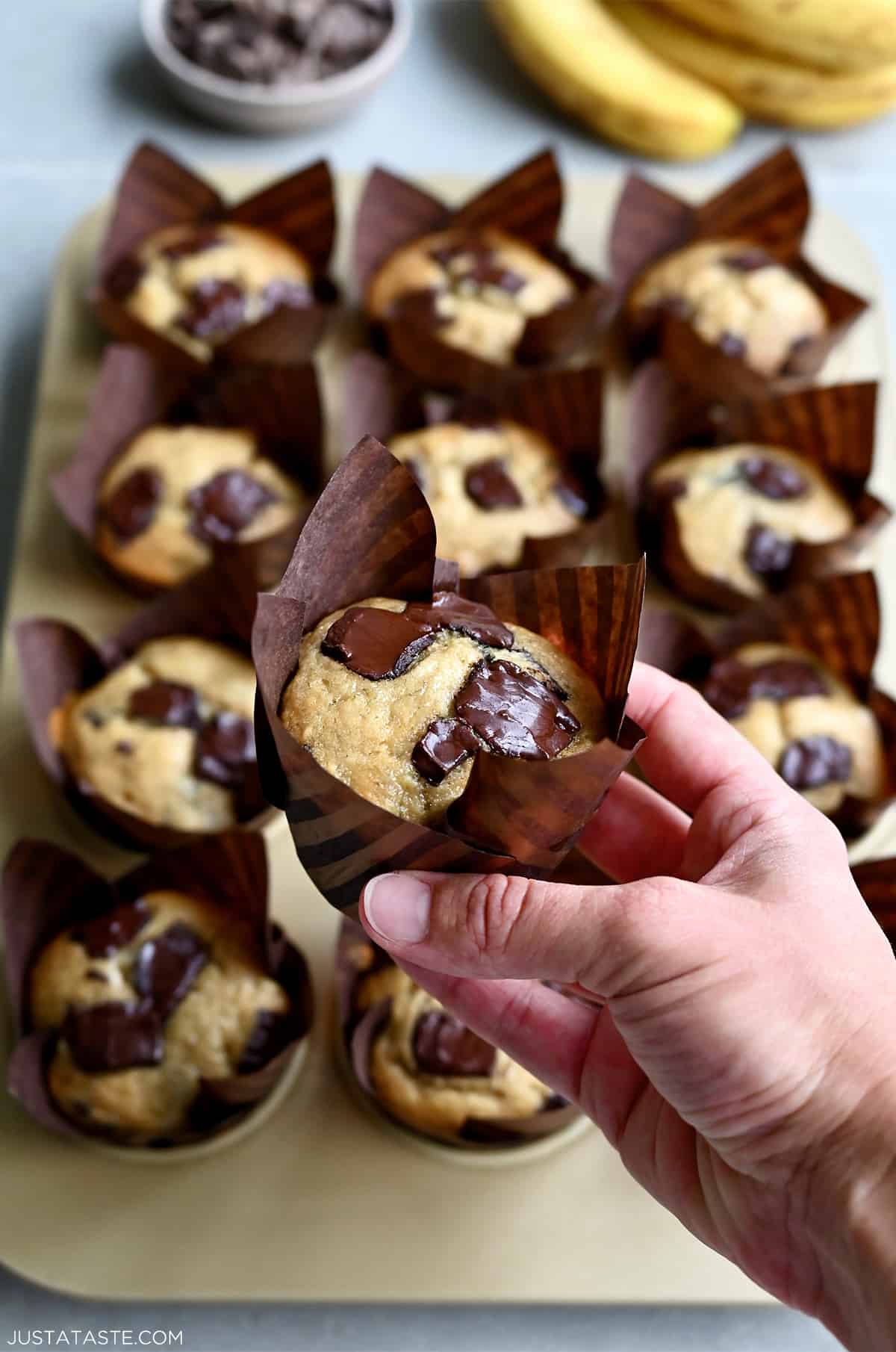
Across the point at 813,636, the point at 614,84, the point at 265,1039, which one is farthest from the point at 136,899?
the point at 614,84

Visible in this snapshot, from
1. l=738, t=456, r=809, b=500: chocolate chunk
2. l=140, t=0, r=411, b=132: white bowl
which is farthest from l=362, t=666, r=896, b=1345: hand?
l=140, t=0, r=411, b=132: white bowl

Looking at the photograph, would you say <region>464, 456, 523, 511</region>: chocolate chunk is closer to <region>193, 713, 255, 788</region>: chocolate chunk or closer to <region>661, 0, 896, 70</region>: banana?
<region>193, 713, 255, 788</region>: chocolate chunk

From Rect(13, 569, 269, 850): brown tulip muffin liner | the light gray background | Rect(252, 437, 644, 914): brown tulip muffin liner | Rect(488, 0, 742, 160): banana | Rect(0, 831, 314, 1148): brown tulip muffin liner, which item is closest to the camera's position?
Rect(252, 437, 644, 914): brown tulip muffin liner

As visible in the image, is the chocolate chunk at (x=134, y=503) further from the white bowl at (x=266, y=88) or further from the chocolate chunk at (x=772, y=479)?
the white bowl at (x=266, y=88)

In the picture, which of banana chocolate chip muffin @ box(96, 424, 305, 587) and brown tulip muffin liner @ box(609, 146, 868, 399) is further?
brown tulip muffin liner @ box(609, 146, 868, 399)

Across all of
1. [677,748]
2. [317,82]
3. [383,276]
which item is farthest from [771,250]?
[677,748]
